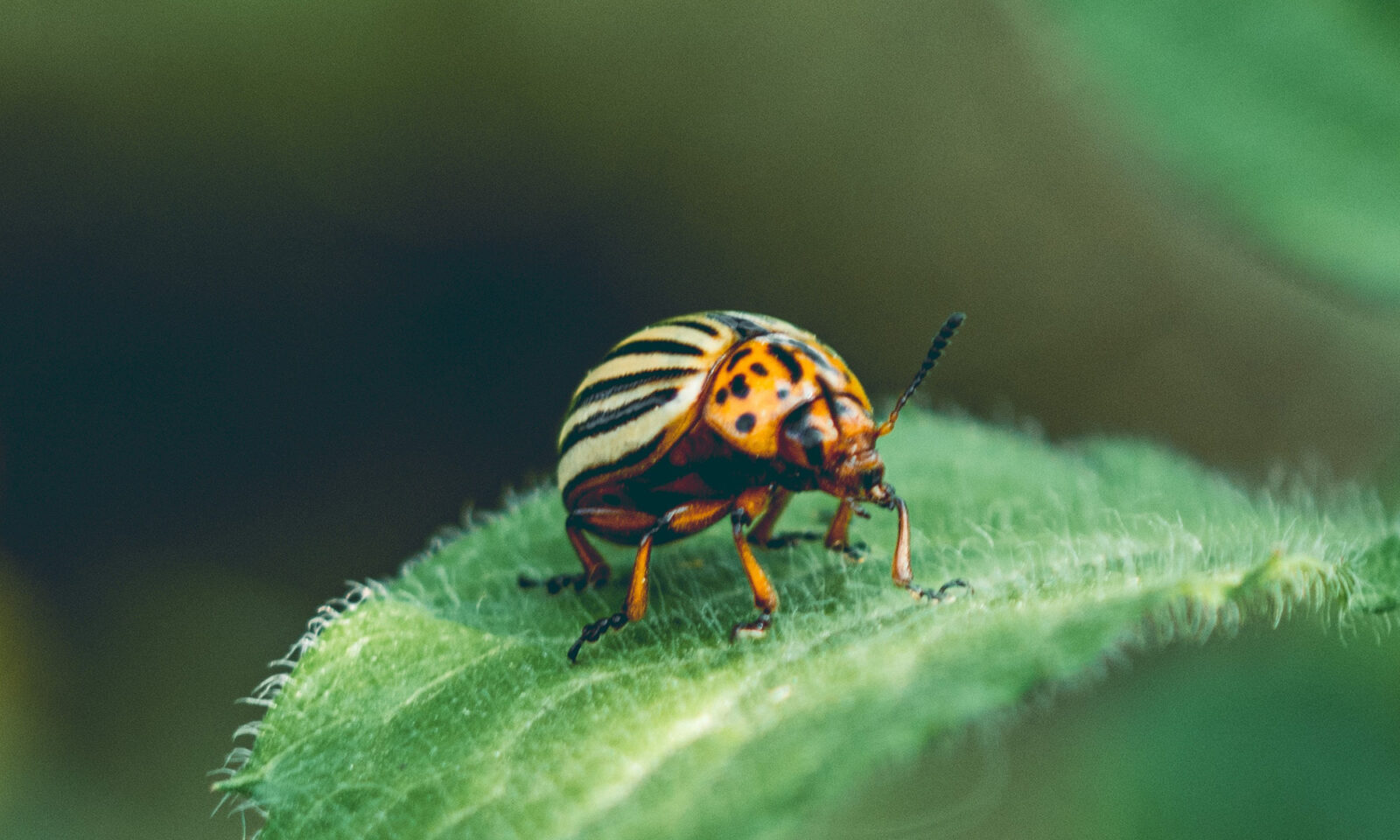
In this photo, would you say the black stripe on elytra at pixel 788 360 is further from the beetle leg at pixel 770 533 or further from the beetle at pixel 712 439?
the beetle leg at pixel 770 533

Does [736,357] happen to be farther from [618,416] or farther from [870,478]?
[870,478]

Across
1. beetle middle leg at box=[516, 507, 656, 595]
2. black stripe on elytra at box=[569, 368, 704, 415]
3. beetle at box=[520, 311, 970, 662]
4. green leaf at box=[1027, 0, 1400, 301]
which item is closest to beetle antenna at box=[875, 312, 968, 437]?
beetle at box=[520, 311, 970, 662]

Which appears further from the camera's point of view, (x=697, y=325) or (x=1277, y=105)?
(x=697, y=325)

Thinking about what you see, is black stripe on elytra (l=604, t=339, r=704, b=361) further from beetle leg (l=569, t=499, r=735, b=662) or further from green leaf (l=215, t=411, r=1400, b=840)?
green leaf (l=215, t=411, r=1400, b=840)

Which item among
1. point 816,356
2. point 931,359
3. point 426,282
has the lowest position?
point 931,359

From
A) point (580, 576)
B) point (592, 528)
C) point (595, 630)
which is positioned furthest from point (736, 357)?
point (595, 630)

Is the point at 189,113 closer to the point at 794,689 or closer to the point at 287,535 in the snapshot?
the point at 287,535

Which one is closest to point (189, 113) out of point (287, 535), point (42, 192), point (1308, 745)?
point (42, 192)
